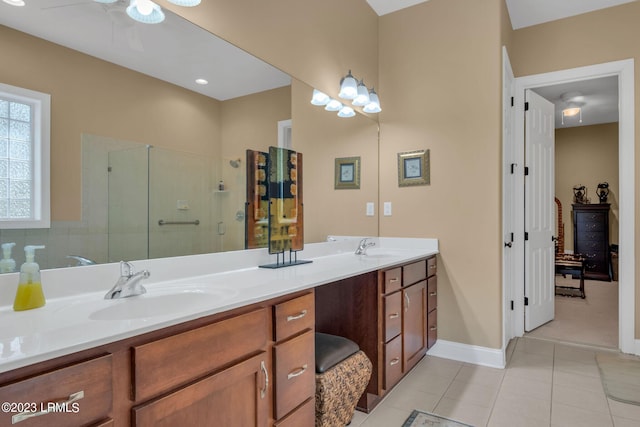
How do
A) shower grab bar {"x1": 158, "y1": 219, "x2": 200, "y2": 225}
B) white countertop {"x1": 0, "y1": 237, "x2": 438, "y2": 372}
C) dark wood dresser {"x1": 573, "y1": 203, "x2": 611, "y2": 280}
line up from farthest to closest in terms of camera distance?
dark wood dresser {"x1": 573, "y1": 203, "x2": 611, "y2": 280}
shower grab bar {"x1": 158, "y1": 219, "x2": 200, "y2": 225}
white countertop {"x1": 0, "y1": 237, "x2": 438, "y2": 372}

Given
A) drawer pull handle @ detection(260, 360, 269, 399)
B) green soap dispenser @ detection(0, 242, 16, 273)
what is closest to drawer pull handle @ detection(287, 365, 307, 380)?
drawer pull handle @ detection(260, 360, 269, 399)

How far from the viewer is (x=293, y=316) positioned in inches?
56.1

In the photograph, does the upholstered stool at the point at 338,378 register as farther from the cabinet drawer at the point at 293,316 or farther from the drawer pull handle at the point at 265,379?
the drawer pull handle at the point at 265,379

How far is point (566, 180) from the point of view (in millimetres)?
7195

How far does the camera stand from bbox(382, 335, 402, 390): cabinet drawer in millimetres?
2082

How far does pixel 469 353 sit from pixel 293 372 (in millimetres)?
1919

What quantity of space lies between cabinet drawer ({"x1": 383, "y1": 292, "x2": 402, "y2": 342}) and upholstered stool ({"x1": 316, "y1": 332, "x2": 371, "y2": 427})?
0.80ft

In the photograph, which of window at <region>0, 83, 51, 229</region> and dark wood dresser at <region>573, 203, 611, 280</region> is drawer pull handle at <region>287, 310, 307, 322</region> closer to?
window at <region>0, 83, 51, 229</region>

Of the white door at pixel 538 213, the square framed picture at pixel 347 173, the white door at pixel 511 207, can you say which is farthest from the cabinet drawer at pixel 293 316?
the white door at pixel 538 213

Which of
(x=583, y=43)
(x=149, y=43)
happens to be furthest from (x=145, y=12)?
(x=583, y=43)

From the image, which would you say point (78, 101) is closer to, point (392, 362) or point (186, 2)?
point (186, 2)

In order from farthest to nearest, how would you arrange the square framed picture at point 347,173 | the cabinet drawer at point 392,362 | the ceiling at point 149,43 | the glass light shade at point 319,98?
the square framed picture at point 347,173 → the glass light shade at point 319,98 → the cabinet drawer at point 392,362 → the ceiling at point 149,43

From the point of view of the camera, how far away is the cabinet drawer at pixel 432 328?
2.76m

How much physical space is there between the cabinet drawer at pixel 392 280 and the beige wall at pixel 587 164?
21.2 feet
